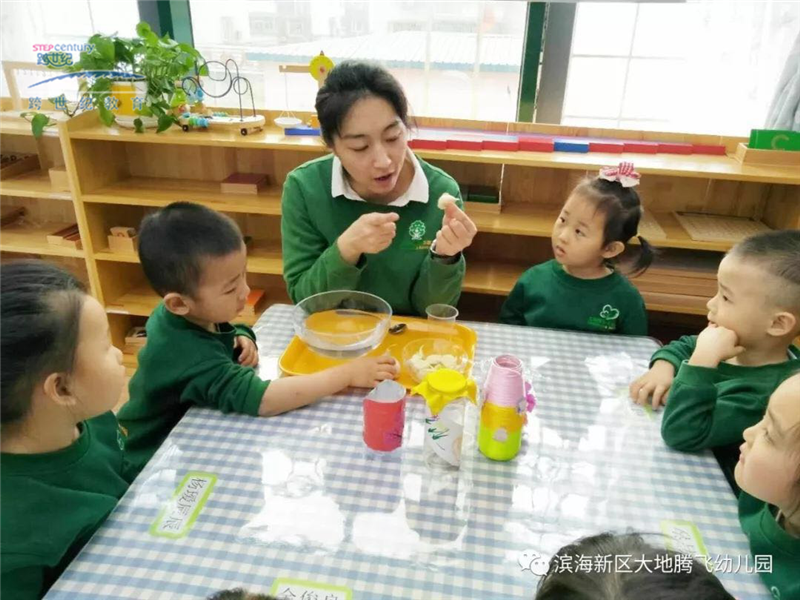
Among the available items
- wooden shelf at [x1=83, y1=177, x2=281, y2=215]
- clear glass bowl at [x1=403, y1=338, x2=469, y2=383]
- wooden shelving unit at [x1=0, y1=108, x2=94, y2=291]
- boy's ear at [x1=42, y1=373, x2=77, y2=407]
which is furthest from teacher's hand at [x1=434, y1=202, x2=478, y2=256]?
wooden shelving unit at [x1=0, y1=108, x2=94, y2=291]

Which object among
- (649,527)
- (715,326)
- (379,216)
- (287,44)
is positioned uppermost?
(287,44)

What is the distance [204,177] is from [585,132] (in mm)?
1705

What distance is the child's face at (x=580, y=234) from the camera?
5.51 feet

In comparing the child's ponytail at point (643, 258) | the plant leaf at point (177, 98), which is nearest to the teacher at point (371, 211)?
the child's ponytail at point (643, 258)

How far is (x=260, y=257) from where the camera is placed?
2.63 m

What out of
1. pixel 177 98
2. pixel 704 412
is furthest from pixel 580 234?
pixel 177 98

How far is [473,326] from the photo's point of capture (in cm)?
155

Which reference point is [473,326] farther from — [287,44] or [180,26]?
[180,26]

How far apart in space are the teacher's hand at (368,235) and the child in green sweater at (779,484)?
2.72 feet

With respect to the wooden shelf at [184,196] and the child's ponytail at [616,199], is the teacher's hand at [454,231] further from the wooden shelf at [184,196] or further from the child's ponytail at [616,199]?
the wooden shelf at [184,196]

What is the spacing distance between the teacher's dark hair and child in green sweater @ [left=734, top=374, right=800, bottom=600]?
3.51 ft

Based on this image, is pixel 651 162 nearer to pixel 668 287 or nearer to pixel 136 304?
pixel 668 287

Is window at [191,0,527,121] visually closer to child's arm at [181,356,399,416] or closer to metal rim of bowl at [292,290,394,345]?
metal rim of bowl at [292,290,394,345]

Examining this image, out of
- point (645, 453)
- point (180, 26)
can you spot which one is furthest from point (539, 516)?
point (180, 26)
